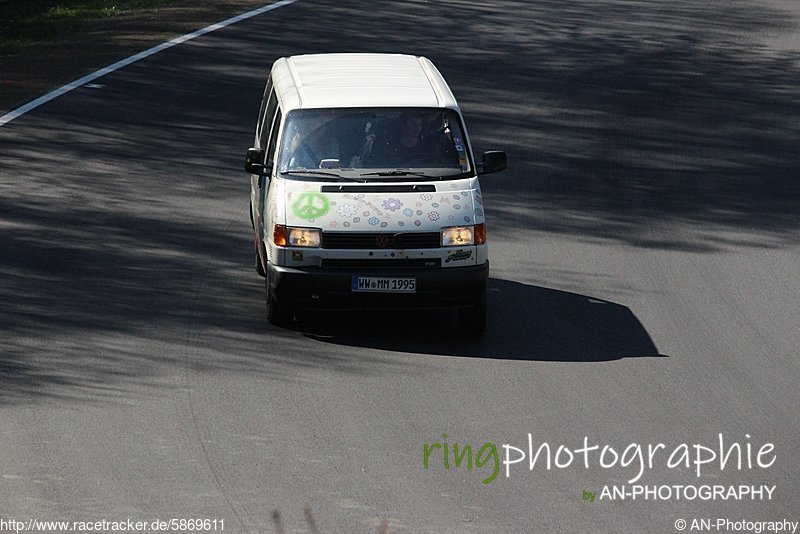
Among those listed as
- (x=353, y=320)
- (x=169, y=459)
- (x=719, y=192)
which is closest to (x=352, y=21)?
(x=719, y=192)

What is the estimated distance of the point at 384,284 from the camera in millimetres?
11789

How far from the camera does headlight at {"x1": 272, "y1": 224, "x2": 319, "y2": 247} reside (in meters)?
11.8

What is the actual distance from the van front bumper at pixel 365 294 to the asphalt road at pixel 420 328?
385 millimetres

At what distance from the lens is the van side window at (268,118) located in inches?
531

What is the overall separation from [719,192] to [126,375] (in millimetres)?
9273

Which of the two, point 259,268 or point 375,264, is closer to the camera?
point 375,264

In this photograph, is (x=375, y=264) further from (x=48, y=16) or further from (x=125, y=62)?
(x=48, y=16)

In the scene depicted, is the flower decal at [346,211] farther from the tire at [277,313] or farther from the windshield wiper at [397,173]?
the tire at [277,313]

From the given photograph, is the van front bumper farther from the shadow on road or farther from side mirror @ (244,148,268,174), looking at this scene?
side mirror @ (244,148,268,174)

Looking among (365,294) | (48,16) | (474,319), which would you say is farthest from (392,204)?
(48,16)

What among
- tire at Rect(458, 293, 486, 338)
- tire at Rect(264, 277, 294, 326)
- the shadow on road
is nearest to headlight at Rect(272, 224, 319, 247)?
tire at Rect(264, 277, 294, 326)

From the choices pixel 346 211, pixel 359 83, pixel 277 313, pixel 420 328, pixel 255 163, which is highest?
pixel 359 83

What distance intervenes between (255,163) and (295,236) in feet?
3.76

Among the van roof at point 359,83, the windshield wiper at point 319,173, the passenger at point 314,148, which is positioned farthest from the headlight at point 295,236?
the van roof at point 359,83
